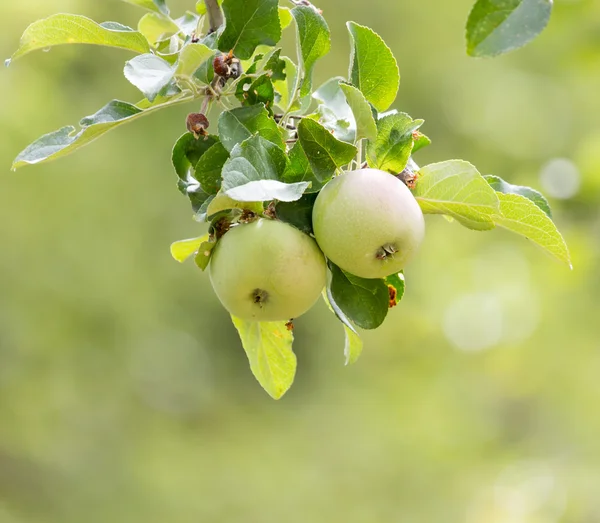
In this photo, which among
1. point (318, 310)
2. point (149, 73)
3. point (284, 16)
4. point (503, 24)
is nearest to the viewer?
point (503, 24)

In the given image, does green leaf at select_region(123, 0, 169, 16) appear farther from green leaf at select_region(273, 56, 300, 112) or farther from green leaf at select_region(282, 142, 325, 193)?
green leaf at select_region(282, 142, 325, 193)

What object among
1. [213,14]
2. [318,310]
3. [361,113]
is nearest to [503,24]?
[361,113]

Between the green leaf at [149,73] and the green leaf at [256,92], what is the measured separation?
0.30ft

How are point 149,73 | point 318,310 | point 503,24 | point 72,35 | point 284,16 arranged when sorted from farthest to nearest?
point 318,310 → point 284,16 → point 72,35 → point 149,73 → point 503,24

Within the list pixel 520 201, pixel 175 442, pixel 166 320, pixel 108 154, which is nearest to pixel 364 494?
pixel 175 442

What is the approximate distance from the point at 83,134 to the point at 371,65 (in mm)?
296

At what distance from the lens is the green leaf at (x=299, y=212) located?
0.81 m

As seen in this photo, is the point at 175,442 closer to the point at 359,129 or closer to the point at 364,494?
the point at 364,494

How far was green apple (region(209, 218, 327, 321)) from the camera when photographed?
77 cm

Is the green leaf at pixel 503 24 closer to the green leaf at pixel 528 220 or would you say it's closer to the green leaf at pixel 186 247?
the green leaf at pixel 528 220

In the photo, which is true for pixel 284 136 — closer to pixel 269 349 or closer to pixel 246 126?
pixel 246 126

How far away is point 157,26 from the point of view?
1.08m

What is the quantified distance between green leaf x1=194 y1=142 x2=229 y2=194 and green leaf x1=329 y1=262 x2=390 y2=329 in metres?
0.14

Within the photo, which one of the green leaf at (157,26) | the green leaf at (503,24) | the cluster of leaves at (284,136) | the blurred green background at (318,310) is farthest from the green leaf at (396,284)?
the blurred green background at (318,310)
